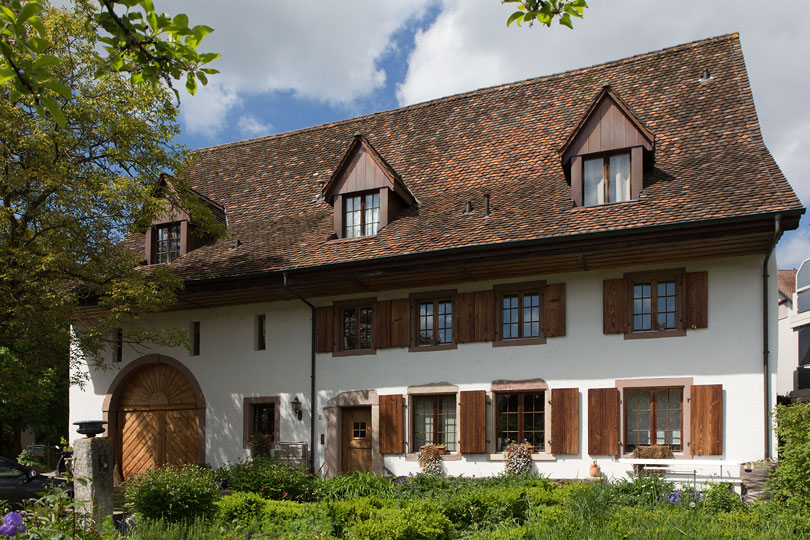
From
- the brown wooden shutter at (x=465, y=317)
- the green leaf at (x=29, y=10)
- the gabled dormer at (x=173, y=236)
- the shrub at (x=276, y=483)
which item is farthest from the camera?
the gabled dormer at (x=173, y=236)

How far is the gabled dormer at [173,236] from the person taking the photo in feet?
68.3

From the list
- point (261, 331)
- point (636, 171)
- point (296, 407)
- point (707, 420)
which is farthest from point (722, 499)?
point (261, 331)

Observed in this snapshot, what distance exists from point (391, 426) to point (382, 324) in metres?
2.18

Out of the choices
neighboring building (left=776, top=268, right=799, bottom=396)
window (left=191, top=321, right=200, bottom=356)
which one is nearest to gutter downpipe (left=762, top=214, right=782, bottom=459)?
window (left=191, top=321, right=200, bottom=356)

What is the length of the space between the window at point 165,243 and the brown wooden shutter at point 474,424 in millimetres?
8809

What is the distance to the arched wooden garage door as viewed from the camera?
66.5 feet

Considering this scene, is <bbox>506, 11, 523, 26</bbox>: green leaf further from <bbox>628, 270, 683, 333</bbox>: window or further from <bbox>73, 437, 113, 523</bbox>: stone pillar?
<bbox>628, 270, 683, 333</bbox>: window

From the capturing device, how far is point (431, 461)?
54.8 feet

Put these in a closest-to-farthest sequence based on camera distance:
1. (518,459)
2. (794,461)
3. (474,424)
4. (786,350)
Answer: (794,461) < (518,459) < (474,424) < (786,350)

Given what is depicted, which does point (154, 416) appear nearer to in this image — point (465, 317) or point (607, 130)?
point (465, 317)

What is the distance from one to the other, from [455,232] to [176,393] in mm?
8573

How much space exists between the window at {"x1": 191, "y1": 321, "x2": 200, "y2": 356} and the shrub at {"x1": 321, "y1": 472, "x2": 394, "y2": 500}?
7.44m

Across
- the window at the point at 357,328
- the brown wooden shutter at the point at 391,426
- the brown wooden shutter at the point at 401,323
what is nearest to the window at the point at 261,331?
the window at the point at 357,328

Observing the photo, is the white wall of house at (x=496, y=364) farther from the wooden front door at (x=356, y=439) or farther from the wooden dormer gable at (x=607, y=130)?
the wooden dormer gable at (x=607, y=130)
